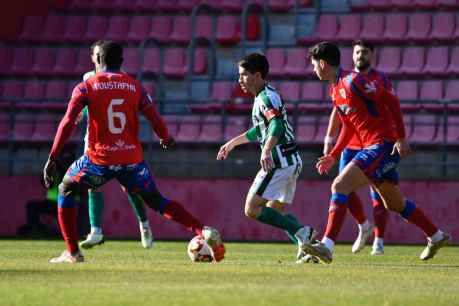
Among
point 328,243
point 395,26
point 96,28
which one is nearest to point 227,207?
point 395,26

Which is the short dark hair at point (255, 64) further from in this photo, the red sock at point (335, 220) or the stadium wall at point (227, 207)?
the stadium wall at point (227, 207)

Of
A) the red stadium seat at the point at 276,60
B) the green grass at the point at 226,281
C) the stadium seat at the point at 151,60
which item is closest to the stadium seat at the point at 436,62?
the red stadium seat at the point at 276,60

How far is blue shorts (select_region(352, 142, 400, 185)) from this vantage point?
1252cm

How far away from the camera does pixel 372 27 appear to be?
908 inches

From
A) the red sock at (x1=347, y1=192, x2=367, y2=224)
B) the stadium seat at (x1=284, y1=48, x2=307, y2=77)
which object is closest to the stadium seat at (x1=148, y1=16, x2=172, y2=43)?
the stadium seat at (x1=284, y1=48, x2=307, y2=77)

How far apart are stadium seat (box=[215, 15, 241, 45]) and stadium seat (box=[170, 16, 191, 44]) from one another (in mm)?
587

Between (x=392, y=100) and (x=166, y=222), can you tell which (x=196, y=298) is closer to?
(x=392, y=100)

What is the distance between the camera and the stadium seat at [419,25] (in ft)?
74.4

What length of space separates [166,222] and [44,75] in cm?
550

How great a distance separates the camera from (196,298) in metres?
8.41

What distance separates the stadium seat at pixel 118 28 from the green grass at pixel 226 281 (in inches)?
427

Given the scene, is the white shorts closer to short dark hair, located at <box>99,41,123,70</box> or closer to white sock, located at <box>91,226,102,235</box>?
short dark hair, located at <box>99,41,123,70</box>

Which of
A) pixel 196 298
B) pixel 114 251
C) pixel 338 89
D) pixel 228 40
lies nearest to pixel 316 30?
pixel 228 40

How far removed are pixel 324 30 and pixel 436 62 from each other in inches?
87.6
